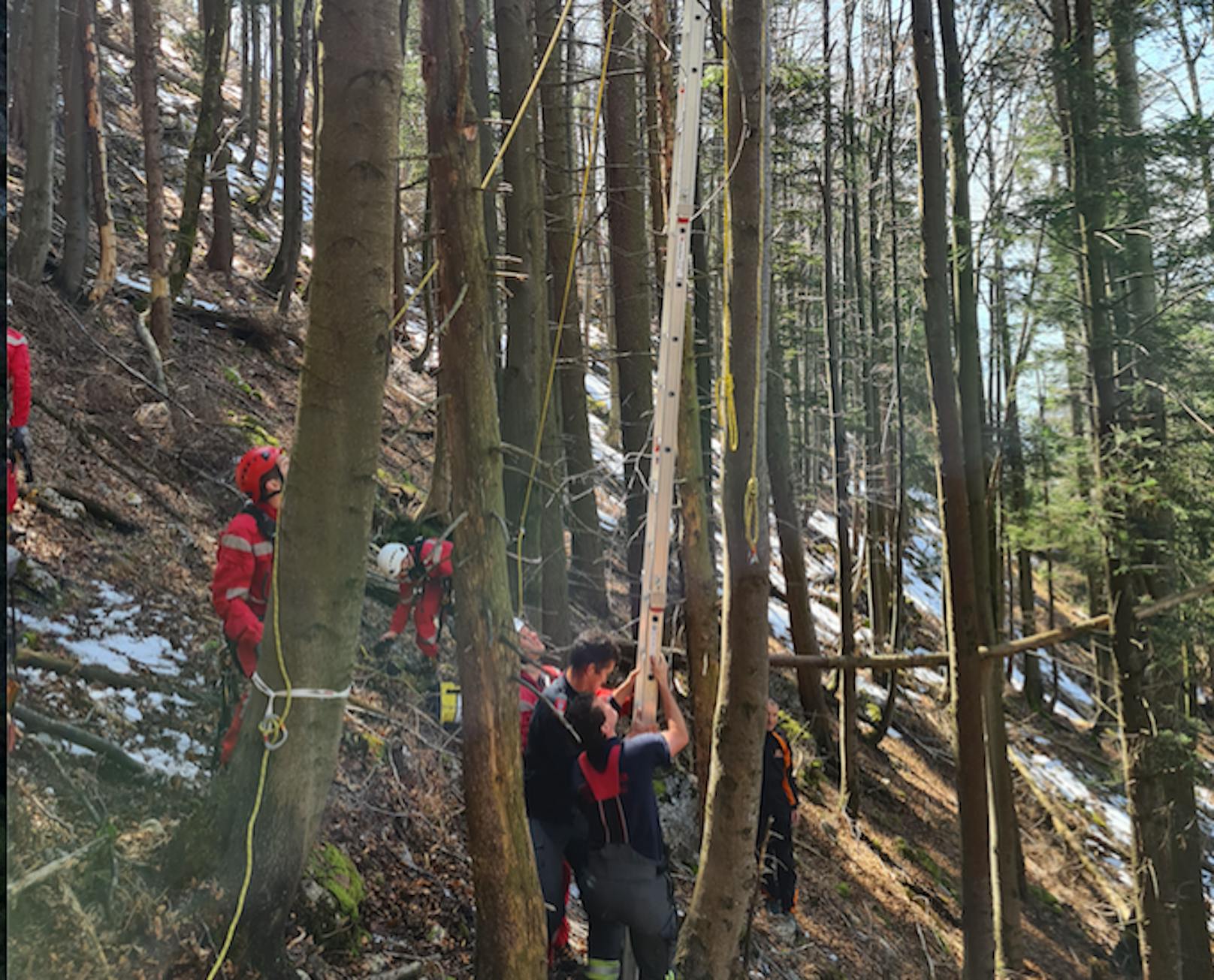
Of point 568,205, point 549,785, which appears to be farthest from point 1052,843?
point 549,785

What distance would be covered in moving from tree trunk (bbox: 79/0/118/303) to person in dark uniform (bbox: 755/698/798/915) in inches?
365

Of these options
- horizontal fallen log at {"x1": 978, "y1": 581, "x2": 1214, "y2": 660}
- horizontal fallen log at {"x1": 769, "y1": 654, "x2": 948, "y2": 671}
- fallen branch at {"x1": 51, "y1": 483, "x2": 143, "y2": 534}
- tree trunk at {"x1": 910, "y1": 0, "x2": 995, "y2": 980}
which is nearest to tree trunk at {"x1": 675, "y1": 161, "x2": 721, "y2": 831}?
horizontal fallen log at {"x1": 769, "y1": 654, "x2": 948, "y2": 671}

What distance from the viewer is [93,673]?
593 centimetres

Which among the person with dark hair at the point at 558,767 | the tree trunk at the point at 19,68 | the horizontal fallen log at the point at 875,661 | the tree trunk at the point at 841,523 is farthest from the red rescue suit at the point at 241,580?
the tree trunk at the point at 19,68

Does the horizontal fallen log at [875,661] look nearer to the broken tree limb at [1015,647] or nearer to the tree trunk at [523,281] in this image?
the broken tree limb at [1015,647]

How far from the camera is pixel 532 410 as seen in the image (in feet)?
30.2

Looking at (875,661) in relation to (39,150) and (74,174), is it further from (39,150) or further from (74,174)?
(74,174)

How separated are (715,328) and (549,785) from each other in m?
18.4

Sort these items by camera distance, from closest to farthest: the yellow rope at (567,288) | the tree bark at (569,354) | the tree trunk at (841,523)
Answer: the yellow rope at (567,288) → the tree bark at (569,354) → the tree trunk at (841,523)

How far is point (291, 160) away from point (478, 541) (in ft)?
40.2

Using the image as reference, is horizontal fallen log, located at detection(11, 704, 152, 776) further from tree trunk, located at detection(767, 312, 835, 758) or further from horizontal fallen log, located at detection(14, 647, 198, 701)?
tree trunk, located at detection(767, 312, 835, 758)

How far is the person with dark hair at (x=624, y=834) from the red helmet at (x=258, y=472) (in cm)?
208

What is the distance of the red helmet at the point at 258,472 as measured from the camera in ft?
17.3

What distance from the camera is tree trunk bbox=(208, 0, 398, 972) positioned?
13.9ft
